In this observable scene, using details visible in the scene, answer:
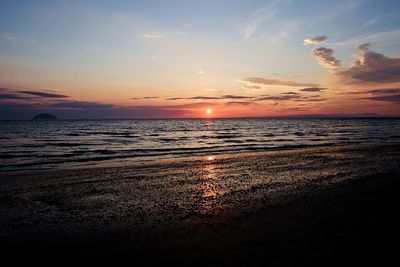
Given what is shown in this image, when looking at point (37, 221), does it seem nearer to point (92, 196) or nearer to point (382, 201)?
point (92, 196)

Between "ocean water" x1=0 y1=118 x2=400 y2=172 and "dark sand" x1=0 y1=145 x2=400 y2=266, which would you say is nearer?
"dark sand" x1=0 y1=145 x2=400 y2=266

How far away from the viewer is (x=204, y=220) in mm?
8711

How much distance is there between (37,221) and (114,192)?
13.5 feet

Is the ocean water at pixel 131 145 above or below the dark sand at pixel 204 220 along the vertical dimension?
below

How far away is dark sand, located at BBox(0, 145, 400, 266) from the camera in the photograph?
20.9 feet

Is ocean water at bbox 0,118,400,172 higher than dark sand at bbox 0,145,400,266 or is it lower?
lower

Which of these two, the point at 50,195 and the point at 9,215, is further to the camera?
the point at 50,195

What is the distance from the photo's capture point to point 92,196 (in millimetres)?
12180

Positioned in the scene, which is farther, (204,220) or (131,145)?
(131,145)

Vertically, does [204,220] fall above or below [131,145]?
above

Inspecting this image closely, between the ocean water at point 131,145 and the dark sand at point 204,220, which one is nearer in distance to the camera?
the dark sand at point 204,220

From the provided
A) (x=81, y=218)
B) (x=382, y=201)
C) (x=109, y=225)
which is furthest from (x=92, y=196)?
(x=382, y=201)

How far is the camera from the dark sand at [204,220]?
6379mm

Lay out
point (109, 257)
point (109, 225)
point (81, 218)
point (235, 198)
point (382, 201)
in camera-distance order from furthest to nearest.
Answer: point (235, 198) < point (382, 201) < point (81, 218) < point (109, 225) < point (109, 257)
